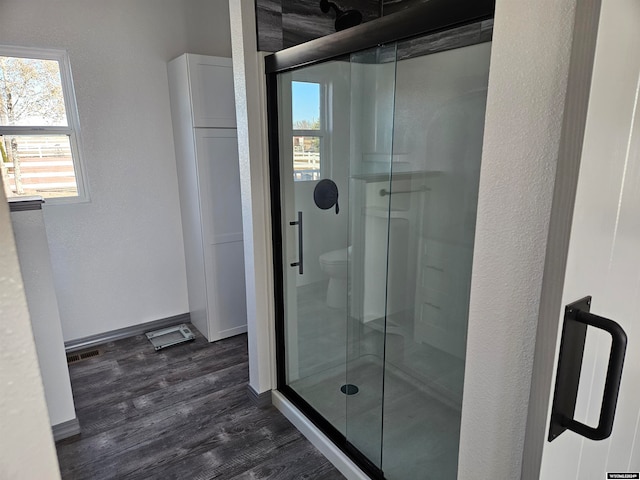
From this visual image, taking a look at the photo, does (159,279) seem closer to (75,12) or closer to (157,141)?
(157,141)

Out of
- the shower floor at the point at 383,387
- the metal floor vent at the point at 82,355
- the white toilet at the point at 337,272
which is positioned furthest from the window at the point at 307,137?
the metal floor vent at the point at 82,355

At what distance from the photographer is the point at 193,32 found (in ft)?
10.6

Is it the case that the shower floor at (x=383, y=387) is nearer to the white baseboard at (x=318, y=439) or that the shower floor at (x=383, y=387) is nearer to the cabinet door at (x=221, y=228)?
the white baseboard at (x=318, y=439)

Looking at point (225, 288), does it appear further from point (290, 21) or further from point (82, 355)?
point (290, 21)

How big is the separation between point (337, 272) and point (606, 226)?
1.70 m

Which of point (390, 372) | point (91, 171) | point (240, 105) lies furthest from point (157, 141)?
point (390, 372)

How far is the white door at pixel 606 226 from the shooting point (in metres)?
0.67

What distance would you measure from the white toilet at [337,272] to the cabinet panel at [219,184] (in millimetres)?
1109

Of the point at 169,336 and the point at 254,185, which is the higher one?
the point at 254,185

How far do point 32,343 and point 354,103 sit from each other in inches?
77.0

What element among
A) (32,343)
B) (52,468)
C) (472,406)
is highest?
(32,343)

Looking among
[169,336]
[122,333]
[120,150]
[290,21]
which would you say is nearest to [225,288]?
[169,336]

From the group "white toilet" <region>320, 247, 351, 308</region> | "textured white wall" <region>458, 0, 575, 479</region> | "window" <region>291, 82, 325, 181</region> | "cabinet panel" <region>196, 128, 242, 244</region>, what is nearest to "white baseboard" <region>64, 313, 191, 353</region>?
"cabinet panel" <region>196, 128, 242, 244</region>

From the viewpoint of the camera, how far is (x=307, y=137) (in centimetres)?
223
